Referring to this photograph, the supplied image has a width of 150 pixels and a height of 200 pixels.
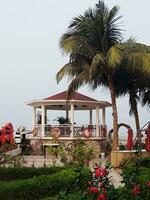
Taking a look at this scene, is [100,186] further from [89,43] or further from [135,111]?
[135,111]

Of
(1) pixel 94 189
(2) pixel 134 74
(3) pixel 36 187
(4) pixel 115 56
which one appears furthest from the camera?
(2) pixel 134 74

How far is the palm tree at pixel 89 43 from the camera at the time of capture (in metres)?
25.4

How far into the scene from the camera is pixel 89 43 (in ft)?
85.1

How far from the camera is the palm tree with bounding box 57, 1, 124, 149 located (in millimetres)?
25375

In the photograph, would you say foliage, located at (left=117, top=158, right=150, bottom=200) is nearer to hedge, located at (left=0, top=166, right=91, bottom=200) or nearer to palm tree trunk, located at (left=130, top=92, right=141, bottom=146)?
hedge, located at (left=0, top=166, right=91, bottom=200)

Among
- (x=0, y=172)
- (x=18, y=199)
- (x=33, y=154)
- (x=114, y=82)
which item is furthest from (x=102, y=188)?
(x=33, y=154)

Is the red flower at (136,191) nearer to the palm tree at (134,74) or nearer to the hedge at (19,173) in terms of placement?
the hedge at (19,173)

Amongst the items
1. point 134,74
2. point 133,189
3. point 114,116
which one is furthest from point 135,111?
point 133,189

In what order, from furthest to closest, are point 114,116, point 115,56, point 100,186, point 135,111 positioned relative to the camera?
point 135,111, point 114,116, point 115,56, point 100,186

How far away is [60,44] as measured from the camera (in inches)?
1014

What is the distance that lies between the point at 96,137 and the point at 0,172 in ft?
56.2

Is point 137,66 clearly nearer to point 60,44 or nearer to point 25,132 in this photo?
point 60,44

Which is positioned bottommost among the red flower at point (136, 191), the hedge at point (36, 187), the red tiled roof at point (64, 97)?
the hedge at point (36, 187)

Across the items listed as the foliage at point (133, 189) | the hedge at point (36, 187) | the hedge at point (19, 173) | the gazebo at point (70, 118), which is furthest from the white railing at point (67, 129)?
the foliage at point (133, 189)
